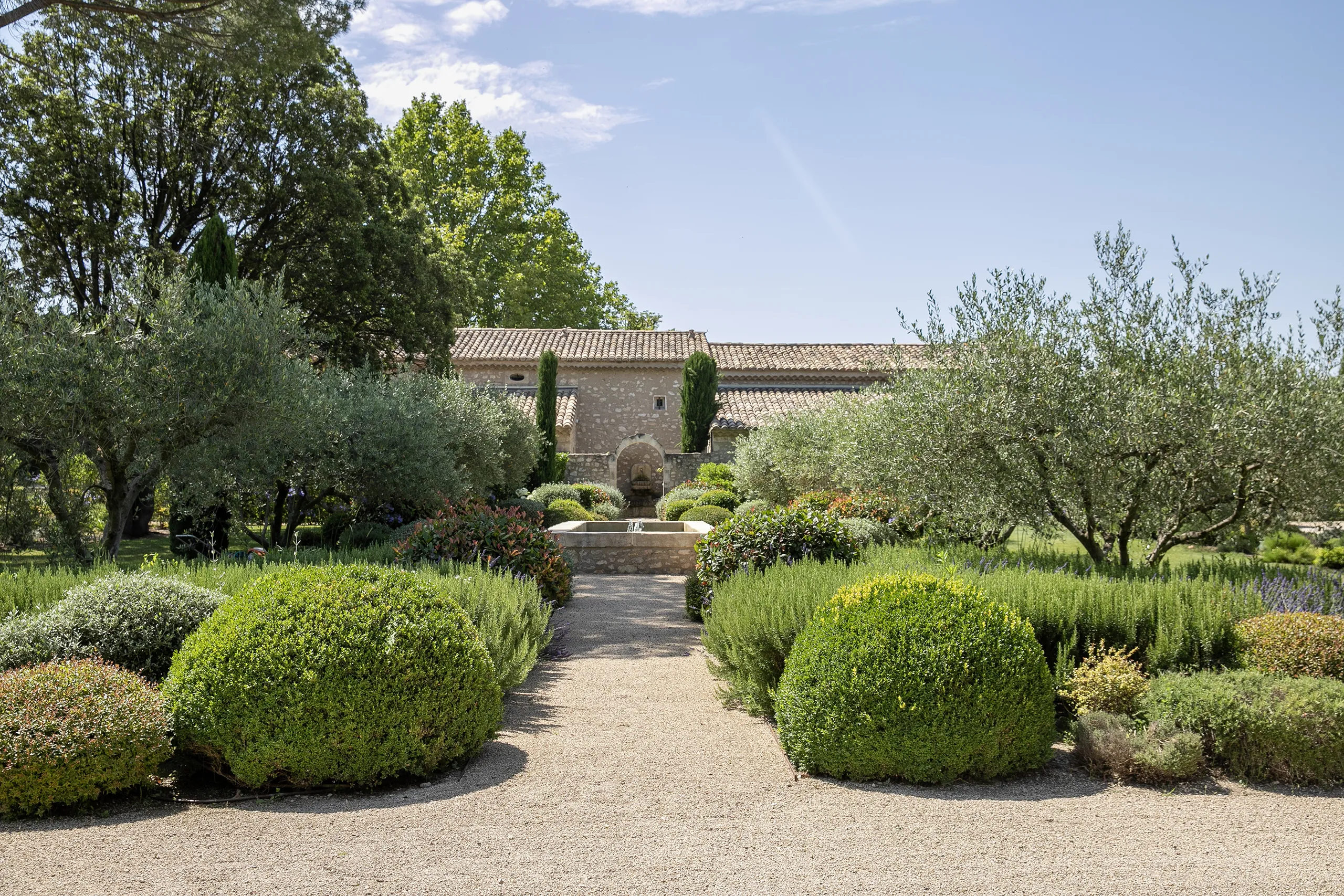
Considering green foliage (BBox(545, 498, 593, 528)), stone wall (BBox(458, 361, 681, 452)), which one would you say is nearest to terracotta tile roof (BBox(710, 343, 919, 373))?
stone wall (BBox(458, 361, 681, 452))

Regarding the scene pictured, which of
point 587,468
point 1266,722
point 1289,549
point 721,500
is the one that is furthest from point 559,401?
point 1266,722

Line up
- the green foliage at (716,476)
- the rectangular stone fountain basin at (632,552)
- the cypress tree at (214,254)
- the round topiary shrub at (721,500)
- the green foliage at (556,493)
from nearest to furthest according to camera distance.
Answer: the cypress tree at (214,254) → the rectangular stone fountain basin at (632,552) → the round topiary shrub at (721,500) → the green foliage at (556,493) → the green foliage at (716,476)

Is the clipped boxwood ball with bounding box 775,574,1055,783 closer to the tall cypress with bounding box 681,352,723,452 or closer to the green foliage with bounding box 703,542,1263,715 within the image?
the green foliage with bounding box 703,542,1263,715

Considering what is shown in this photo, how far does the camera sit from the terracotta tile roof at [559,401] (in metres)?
29.3

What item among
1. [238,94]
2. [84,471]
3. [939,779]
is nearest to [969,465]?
[939,779]

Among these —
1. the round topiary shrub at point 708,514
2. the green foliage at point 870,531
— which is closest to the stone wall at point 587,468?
the round topiary shrub at point 708,514

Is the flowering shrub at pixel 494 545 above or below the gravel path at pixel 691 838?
above

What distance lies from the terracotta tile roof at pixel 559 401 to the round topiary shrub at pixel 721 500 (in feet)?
28.4

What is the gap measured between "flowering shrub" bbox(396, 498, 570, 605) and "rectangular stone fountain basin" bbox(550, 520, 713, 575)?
3712 mm

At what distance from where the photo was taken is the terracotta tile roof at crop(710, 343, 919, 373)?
105 feet

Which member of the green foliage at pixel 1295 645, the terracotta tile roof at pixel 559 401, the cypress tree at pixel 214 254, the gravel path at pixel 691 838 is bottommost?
the gravel path at pixel 691 838

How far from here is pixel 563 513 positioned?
66.1ft

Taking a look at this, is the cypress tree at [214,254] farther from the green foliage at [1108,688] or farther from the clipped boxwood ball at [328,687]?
the green foliage at [1108,688]

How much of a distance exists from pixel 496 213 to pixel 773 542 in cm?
2737
